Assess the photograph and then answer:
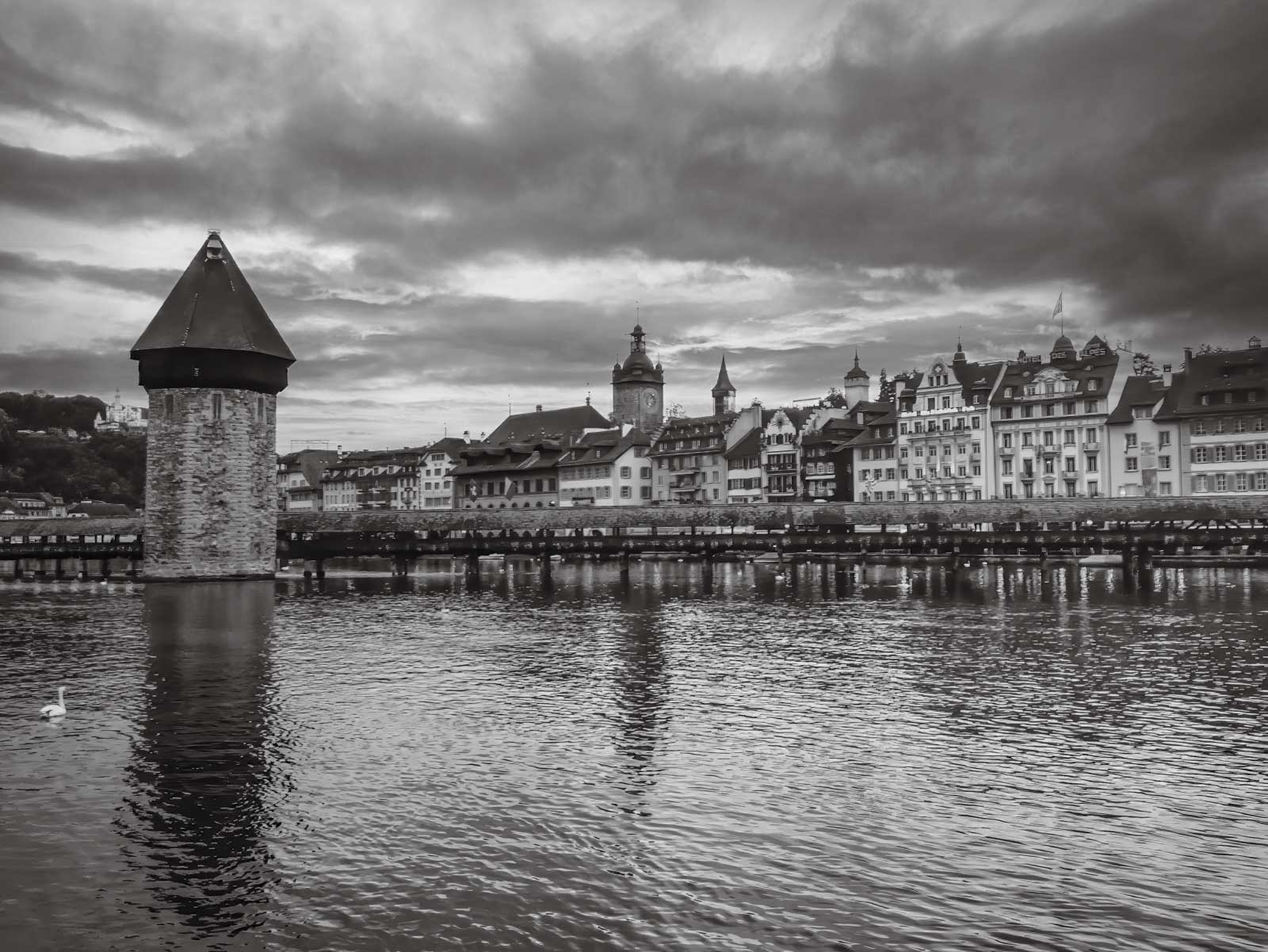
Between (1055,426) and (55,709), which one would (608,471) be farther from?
(55,709)

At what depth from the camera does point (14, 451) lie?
121 metres

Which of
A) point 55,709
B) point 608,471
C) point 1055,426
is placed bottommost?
point 55,709

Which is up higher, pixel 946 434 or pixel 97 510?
pixel 946 434

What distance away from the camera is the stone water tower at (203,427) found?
188ft

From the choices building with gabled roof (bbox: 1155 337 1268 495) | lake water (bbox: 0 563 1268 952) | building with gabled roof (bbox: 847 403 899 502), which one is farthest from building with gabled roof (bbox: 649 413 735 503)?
lake water (bbox: 0 563 1268 952)

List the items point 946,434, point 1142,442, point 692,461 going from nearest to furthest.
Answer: point 1142,442 < point 946,434 < point 692,461

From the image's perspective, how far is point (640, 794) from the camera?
15.2 meters

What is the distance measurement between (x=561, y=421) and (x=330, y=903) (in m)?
118

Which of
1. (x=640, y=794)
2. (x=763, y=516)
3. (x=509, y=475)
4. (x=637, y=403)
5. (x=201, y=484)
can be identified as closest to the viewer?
(x=640, y=794)

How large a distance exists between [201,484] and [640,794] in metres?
49.4

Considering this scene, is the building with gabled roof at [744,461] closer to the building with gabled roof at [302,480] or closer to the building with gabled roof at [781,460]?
the building with gabled roof at [781,460]

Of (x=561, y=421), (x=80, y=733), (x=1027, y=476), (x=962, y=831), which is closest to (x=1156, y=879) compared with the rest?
(x=962, y=831)

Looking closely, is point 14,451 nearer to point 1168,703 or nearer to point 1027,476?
point 1027,476

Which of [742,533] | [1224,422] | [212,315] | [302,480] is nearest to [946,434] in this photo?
[1224,422]
